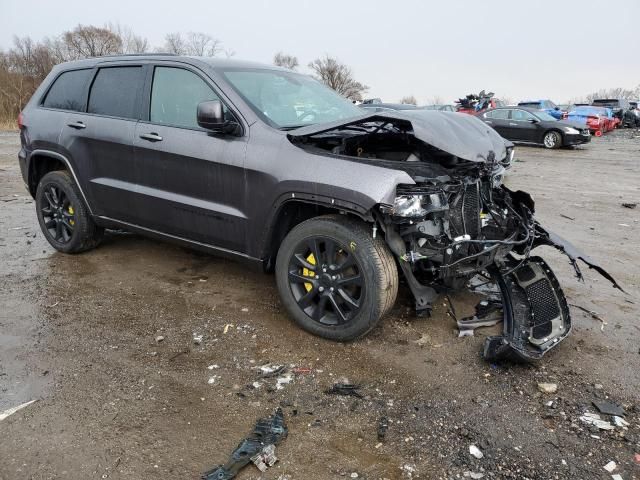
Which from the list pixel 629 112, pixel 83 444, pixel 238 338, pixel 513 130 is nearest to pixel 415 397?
pixel 238 338

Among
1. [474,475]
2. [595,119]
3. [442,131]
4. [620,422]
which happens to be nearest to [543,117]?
[595,119]

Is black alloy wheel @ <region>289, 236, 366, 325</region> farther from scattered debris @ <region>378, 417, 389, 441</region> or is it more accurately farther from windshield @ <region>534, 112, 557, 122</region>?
windshield @ <region>534, 112, 557, 122</region>

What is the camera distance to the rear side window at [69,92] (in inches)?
189

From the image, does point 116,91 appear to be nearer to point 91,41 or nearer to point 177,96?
point 177,96

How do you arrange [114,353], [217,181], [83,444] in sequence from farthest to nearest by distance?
1. [217,181]
2. [114,353]
3. [83,444]

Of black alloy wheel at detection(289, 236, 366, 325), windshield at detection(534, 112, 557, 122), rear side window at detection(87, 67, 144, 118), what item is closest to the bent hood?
black alloy wheel at detection(289, 236, 366, 325)

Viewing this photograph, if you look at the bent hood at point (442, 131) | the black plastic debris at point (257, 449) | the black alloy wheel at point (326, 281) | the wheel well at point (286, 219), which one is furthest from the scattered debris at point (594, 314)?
the black plastic debris at point (257, 449)

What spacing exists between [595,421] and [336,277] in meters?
1.67

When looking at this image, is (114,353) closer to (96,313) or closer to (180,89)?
(96,313)

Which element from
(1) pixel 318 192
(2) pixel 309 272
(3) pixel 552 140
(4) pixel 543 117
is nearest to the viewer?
(1) pixel 318 192

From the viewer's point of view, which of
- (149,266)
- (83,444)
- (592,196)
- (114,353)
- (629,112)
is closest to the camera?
(83,444)

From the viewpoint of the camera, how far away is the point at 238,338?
3.57 m

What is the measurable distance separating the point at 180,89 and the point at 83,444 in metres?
2.74

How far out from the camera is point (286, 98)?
415 centimetres
